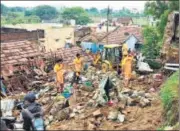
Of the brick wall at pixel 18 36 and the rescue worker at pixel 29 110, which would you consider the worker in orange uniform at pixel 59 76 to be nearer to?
the rescue worker at pixel 29 110

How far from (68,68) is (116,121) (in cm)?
1054

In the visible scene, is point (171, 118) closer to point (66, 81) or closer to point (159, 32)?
point (66, 81)

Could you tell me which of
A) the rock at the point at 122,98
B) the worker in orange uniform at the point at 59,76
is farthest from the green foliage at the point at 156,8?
the rock at the point at 122,98

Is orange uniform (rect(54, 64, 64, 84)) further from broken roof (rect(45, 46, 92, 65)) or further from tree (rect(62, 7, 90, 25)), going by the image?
tree (rect(62, 7, 90, 25))

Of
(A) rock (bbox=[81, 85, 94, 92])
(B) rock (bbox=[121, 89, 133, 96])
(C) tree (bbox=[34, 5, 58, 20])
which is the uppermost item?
(B) rock (bbox=[121, 89, 133, 96])

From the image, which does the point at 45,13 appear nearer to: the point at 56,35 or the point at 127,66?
the point at 56,35

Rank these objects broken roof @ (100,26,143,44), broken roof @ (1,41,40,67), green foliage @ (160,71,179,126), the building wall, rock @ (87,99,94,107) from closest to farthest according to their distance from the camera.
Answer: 1. green foliage @ (160,71,179,126)
2. rock @ (87,99,94,107)
3. broken roof @ (1,41,40,67)
4. broken roof @ (100,26,143,44)
5. the building wall

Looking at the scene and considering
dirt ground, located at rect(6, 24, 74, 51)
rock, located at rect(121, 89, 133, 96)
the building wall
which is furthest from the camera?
dirt ground, located at rect(6, 24, 74, 51)

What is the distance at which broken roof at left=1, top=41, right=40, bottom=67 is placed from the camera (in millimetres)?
20031

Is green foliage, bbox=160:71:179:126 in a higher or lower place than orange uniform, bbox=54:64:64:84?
higher

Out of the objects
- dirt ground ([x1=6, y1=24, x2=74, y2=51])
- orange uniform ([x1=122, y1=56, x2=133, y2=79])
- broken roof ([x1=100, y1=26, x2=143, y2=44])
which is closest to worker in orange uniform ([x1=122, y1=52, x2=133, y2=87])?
orange uniform ([x1=122, y1=56, x2=133, y2=79])

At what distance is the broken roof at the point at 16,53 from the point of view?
20031 millimetres

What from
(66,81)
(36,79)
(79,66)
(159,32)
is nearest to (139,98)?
(79,66)

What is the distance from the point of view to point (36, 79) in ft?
65.0
